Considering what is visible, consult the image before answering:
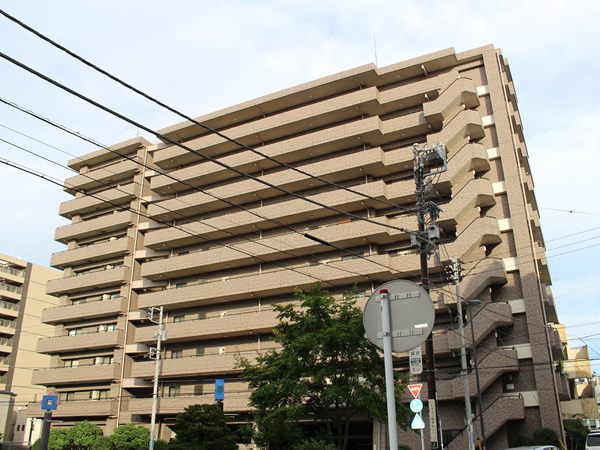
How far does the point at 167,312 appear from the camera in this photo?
48312 mm

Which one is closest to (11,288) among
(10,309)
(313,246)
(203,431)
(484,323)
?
(10,309)

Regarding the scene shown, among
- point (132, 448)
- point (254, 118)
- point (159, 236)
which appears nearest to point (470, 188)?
point (254, 118)

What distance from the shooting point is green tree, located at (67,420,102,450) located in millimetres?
42344

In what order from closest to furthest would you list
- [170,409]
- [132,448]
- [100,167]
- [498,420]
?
[498,420]
[132,448]
[170,409]
[100,167]

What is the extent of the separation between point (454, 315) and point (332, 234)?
35.9ft

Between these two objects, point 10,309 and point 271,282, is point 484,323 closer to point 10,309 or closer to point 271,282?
point 271,282

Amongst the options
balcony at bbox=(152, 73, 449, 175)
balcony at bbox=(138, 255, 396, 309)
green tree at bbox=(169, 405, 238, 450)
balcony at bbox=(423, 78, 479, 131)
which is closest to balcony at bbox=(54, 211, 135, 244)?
balcony at bbox=(152, 73, 449, 175)

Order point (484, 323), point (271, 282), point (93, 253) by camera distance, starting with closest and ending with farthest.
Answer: point (484, 323) < point (271, 282) < point (93, 253)

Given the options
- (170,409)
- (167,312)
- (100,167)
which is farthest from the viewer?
(100,167)

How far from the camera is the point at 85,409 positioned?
47062mm

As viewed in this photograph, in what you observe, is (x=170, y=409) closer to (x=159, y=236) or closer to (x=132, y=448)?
(x=132, y=448)

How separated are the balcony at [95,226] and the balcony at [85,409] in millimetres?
17438

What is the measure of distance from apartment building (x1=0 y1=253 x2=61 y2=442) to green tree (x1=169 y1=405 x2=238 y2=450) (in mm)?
47500

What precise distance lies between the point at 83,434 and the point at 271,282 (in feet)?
67.0
